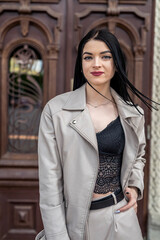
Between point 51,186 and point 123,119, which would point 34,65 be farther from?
point 51,186

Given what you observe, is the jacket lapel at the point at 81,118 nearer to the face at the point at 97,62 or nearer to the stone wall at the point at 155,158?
the face at the point at 97,62

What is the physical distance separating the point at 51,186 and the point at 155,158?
1653mm

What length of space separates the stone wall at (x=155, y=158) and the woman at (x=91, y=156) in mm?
1255

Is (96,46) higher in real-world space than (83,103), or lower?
higher

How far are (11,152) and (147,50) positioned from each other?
5.49 feet

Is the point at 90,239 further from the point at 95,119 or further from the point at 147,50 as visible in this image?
the point at 147,50

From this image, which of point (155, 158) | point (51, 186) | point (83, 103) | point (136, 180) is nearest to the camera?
point (51, 186)

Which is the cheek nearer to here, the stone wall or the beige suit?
the beige suit

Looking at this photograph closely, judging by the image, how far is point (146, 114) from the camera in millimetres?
2721

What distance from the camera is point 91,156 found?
135 cm

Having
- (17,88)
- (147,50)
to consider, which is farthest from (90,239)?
(147,50)

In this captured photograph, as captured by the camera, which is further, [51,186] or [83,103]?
[83,103]

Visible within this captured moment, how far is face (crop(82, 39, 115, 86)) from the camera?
1.37 meters

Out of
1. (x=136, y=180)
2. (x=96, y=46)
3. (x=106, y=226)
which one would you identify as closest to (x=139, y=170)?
(x=136, y=180)
